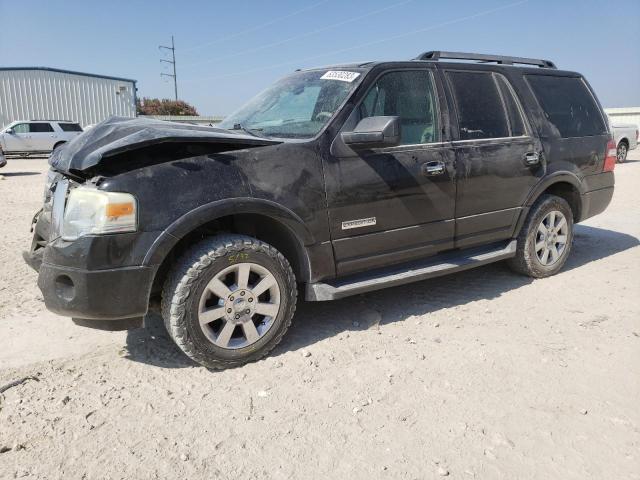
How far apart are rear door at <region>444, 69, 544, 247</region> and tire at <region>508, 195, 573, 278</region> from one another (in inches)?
10.2

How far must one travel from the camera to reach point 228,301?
318 cm

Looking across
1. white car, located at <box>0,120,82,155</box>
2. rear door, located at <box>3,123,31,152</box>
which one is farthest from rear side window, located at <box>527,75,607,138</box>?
rear door, located at <box>3,123,31,152</box>

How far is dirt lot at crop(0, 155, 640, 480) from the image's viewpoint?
7.79 feet

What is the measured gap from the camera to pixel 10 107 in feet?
90.2

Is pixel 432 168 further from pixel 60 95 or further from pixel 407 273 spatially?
pixel 60 95

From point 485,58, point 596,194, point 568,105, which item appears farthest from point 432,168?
point 596,194

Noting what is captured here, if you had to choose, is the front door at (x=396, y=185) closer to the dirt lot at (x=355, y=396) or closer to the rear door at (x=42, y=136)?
the dirt lot at (x=355, y=396)

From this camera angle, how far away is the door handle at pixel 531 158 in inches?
180

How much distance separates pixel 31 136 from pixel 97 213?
21558 mm

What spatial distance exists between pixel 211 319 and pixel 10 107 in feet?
98.3

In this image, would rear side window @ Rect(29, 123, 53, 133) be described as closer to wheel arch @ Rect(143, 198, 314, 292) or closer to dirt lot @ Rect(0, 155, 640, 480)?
dirt lot @ Rect(0, 155, 640, 480)

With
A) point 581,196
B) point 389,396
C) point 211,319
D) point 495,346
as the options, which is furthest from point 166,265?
point 581,196

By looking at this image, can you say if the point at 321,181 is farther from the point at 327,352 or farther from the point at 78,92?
the point at 78,92

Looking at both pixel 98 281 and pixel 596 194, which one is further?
pixel 596 194
